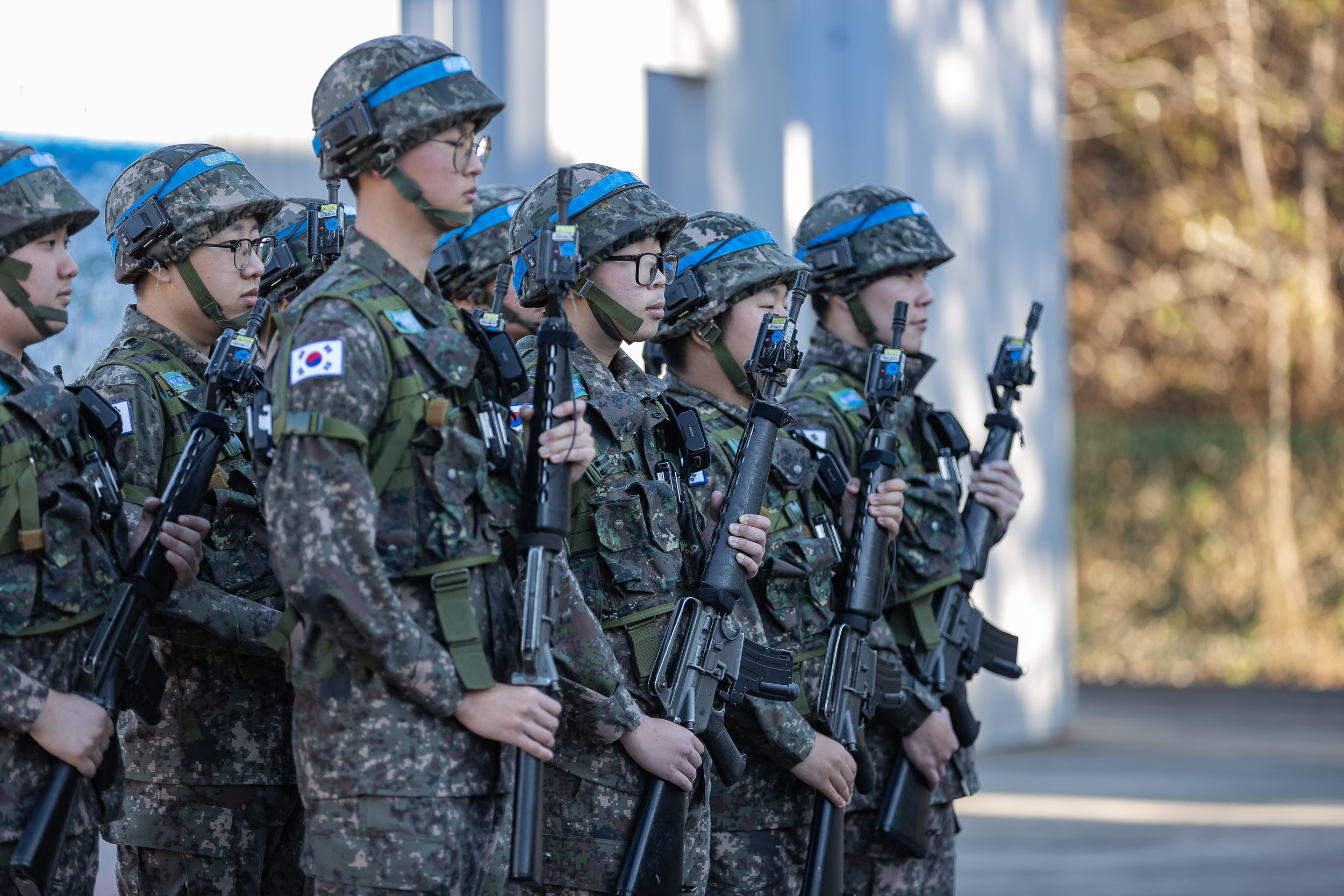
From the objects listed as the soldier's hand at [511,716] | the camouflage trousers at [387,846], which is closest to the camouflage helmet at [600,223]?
the soldier's hand at [511,716]

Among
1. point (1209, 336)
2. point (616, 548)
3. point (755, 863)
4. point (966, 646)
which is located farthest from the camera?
point (1209, 336)

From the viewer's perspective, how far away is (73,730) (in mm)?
3164

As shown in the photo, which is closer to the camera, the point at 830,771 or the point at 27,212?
the point at 27,212

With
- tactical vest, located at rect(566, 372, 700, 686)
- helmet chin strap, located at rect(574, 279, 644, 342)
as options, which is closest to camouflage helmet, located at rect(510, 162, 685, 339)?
helmet chin strap, located at rect(574, 279, 644, 342)

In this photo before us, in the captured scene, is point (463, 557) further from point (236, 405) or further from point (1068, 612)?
point (1068, 612)

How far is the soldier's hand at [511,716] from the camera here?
3.00m

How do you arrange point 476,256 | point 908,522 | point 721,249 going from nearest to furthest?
1. point 721,249
2. point 908,522
3. point 476,256

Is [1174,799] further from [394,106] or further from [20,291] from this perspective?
[20,291]

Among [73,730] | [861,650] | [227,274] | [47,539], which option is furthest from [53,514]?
[861,650]

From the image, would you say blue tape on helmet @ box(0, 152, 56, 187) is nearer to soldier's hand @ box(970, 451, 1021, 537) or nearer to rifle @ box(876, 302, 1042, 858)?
rifle @ box(876, 302, 1042, 858)

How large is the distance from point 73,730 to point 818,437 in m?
2.36

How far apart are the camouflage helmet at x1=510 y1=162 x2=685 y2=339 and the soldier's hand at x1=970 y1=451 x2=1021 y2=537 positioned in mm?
1659

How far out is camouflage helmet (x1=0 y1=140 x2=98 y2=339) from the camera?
11.0ft

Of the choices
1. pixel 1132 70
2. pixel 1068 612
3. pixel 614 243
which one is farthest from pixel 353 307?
pixel 1132 70
